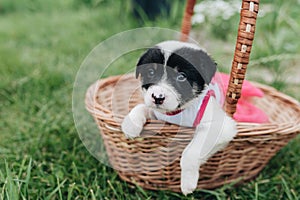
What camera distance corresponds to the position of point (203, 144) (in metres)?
1.36

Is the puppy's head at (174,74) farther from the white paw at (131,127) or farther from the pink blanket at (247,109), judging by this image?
the pink blanket at (247,109)

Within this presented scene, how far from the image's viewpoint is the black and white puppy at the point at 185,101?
4.26 ft

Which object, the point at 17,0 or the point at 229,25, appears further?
the point at 17,0

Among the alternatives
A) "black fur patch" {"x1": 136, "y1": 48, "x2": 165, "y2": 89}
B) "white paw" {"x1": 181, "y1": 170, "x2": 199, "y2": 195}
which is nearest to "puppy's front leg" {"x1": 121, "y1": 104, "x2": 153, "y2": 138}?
"black fur patch" {"x1": 136, "y1": 48, "x2": 165, "y2": 89}

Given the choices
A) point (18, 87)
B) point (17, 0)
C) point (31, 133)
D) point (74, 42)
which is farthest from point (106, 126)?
point (17, 0)

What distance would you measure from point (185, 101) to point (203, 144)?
156mm

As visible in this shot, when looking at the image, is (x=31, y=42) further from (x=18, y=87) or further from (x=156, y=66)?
(x=156, y=66)

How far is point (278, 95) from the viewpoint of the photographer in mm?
1989

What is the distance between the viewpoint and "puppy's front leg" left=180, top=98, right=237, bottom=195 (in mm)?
1353

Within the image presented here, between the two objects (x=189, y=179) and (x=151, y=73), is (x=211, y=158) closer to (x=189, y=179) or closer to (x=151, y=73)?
(x=189, y=179)

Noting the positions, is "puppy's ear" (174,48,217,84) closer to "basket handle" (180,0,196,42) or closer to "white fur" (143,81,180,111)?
"white fur" (143,81,180,111)

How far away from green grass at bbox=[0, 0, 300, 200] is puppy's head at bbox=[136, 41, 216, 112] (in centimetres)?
39

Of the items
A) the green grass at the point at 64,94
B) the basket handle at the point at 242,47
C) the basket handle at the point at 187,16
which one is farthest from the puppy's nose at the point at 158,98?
the basket handle at the point at 187,16

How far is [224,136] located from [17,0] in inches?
155
